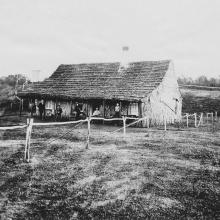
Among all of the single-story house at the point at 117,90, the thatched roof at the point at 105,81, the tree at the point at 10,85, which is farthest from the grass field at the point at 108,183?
the tree at the point at 10,85

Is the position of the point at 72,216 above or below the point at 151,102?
below

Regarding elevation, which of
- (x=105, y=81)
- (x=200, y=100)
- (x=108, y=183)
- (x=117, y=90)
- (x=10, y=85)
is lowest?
(x=108, y=183)

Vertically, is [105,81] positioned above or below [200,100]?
above

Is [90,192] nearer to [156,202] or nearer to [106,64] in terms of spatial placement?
[156,202]

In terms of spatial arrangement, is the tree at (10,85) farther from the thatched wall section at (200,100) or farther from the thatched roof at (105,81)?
the thatched wall section at (200,100)

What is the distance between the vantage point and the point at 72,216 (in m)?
5.77

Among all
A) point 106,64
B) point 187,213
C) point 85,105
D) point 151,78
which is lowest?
point 187,213

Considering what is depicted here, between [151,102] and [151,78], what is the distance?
101 inches

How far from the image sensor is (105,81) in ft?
96.2

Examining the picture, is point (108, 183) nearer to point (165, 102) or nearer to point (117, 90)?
point (117, 90)

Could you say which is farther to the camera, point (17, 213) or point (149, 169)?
point (149, 169)

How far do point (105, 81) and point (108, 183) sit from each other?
21.9m

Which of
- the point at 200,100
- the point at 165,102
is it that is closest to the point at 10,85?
the point at 200,100

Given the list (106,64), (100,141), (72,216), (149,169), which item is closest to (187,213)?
(72,216)
